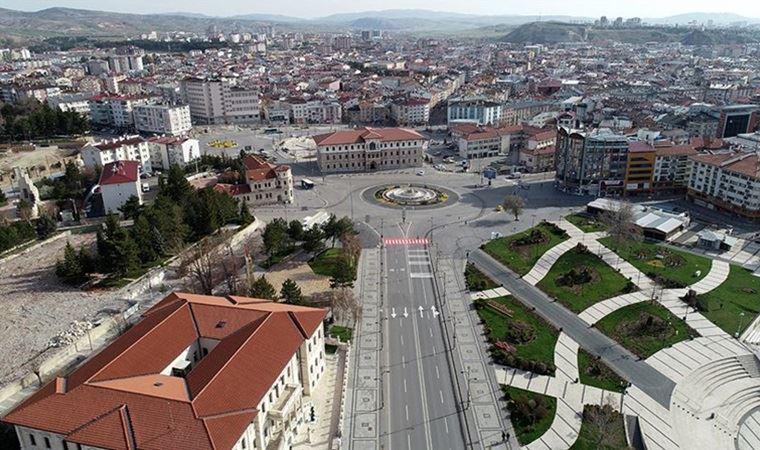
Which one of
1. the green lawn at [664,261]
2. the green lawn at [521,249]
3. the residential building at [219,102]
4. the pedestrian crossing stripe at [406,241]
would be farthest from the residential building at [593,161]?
the residential building at [219,102]

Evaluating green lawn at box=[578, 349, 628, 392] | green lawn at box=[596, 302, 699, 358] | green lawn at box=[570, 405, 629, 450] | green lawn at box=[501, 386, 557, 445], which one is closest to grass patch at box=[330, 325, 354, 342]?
green lawn at box=[501, 386, 557, 445]

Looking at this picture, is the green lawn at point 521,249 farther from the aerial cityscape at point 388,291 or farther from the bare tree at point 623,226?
the bare tree at point 623,226

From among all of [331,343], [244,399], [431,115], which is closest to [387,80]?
[431,115]

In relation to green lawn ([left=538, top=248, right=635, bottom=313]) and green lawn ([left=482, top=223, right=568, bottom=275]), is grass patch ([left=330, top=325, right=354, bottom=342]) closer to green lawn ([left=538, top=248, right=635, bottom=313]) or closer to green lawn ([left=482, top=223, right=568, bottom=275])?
green lawn ([left=538, top=248, right=635, bottom=313])

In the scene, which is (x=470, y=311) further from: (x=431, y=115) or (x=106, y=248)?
(x=431, y=115)

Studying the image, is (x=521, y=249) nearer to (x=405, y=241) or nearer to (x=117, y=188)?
(x=405, y=241)

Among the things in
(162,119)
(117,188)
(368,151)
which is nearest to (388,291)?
(117,188)

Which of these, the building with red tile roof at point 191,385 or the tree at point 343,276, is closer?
the building with red tile roof at point 191,385
